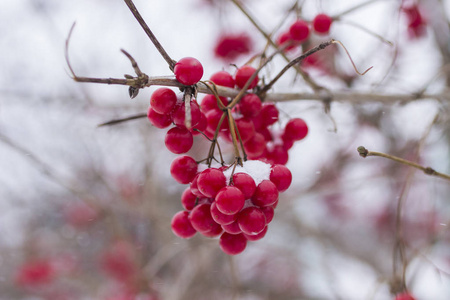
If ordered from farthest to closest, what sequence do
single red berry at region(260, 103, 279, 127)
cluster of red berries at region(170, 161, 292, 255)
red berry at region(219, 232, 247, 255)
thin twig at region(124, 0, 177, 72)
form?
single red berry at region(260, 103, 279, 127) < red berry at region(219, 232, 247, 255) < cluster of red berries at region(170, 161, 292, 255) < thin twig at region(124, 0, 177, 72)

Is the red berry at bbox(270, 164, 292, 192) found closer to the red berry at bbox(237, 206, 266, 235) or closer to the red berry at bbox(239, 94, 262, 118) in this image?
the red berry at bbox(237, 206, 266, 235)

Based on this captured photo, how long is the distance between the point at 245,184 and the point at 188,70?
0.25m

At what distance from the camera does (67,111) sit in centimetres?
314

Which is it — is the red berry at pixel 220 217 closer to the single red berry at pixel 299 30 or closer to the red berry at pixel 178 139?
the red berry at pixel 178 139

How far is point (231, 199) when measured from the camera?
0.67 metres

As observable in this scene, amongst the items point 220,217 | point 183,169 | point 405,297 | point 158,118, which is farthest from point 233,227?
point 405,297

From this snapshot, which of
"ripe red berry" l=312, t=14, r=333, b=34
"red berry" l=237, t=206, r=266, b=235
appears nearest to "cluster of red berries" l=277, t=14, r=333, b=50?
"ripe red berry" l=312, t=14, r=333, b=34

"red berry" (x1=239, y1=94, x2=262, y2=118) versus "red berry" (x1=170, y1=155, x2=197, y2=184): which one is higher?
"red berry" (x1=239, y1=94, x2=262, y2=118)


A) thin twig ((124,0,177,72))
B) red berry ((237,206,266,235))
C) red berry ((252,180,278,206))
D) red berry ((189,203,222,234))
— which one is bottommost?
red berry ((189,203,222,234))

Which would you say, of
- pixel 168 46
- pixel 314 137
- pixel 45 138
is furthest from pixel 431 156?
pixel 45 138

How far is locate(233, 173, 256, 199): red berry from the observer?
2.30 feet

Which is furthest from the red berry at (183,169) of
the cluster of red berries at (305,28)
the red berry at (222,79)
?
the cluster of red berries at (305,28)

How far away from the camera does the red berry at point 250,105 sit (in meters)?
0.87

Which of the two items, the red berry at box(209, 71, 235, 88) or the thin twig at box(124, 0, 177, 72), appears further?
the red berry at box(209, 71, 235, 88)
